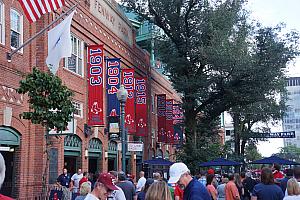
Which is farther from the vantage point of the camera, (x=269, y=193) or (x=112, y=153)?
(x=112, y=153)

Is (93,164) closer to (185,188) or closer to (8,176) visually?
(8,176)

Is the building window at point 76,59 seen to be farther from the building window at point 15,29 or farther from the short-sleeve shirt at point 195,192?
the short-sleeve shirt at point 195,192

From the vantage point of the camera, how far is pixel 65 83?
19.8 metres

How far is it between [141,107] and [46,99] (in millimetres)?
16527

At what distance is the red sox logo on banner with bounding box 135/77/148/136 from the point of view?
29.2 meters

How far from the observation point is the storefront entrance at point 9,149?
15.3m

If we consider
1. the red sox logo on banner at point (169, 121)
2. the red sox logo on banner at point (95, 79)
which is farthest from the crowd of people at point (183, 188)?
the red sox logo on banner at point (169, 121)

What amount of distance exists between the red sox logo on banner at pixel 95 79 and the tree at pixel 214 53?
8815 millimetres

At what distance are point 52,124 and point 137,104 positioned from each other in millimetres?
16496

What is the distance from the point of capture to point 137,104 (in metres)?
29.7

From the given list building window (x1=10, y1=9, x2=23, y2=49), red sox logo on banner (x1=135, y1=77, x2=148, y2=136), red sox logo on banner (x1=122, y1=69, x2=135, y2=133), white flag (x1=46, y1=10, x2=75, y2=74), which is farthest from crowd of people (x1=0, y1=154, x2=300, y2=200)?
red sox logo on banner (x1=135, y1=77, x2=148, y2=136)

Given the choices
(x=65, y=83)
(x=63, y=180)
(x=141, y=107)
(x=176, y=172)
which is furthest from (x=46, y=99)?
(x=141, y=107)

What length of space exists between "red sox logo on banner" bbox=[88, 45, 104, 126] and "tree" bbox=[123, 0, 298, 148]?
8.82 meters

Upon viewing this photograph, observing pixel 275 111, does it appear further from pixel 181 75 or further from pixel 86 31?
pixel 86 31
